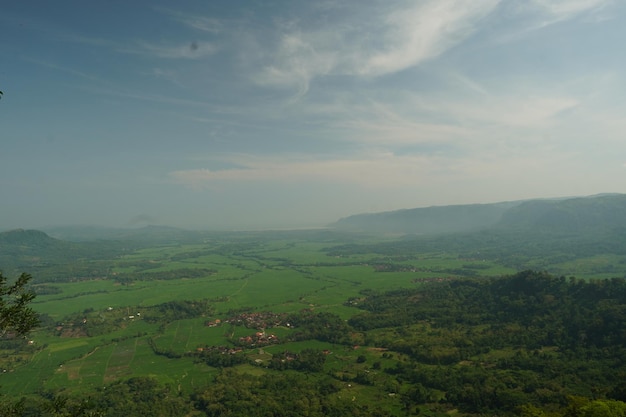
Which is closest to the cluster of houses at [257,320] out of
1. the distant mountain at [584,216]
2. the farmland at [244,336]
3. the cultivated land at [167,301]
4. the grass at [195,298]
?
the farmland at [244,336]

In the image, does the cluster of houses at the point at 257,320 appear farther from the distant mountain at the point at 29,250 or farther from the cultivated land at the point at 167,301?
the distant mountain at the point at 29,250

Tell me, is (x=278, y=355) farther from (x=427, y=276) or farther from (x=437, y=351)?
(x=427, y=276)

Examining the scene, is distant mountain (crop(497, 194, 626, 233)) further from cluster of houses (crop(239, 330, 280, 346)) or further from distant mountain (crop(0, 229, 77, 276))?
distant mountain (crop(0, 229, 77, 276))

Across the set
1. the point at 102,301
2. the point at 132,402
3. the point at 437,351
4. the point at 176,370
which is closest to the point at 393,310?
the point at 437,351

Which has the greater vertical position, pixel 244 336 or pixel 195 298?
pixel 195 298

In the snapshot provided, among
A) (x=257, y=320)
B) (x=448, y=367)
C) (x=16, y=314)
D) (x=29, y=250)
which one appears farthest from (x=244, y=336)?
(x=29, y=250)

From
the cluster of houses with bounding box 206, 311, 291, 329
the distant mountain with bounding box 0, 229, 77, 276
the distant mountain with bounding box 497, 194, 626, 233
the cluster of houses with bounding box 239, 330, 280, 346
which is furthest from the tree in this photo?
the distant mountain with bounding box 497, 194, 626, 233

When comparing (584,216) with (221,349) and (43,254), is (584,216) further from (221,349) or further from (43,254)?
(43,254)

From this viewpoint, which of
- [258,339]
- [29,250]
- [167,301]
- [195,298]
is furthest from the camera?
[29,250]
